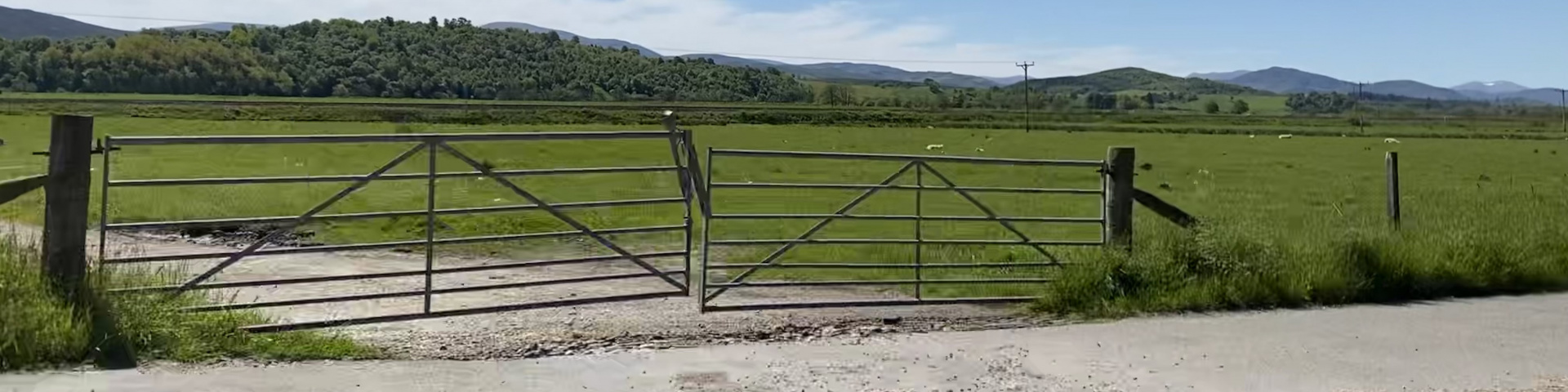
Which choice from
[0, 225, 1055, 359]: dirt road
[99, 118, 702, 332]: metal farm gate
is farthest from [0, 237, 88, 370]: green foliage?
[0, 225, 1055, 359]: dirt road

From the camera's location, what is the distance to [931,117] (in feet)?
276

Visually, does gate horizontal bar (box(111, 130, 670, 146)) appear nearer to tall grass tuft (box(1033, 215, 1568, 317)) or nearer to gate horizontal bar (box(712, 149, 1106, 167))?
gate horizontal bar (box(712, 149, 1106, 167))

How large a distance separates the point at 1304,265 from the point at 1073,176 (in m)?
22.0

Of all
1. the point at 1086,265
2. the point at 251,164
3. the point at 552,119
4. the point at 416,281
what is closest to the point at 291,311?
the point at 416,281

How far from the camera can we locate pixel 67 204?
7.46 m

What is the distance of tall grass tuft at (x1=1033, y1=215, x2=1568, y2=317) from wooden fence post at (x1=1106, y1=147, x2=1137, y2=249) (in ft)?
0.59

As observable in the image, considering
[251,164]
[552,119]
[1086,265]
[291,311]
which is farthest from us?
[552,119]

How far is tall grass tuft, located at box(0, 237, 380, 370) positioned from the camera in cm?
692

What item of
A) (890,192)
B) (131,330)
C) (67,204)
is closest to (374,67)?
(890,192)

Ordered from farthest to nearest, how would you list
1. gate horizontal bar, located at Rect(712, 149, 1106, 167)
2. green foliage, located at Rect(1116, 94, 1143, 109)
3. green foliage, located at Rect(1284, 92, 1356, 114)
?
1. green foliage, located at Rect(1284, 92, 1356, 114)
2. green foliage, located at Rect(1116, 94, 1143, 109)
3. gate horizontal bar, located at Rect(712, 149, 1106, 167)

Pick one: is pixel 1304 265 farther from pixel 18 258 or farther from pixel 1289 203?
pixel 1289 203

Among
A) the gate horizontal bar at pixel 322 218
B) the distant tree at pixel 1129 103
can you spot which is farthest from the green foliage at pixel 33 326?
the distant tree at pixel 1129 103

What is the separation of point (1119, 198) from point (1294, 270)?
5.21 ft

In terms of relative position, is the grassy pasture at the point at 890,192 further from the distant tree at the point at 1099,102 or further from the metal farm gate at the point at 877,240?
the distant tree at the point at 1099,102
